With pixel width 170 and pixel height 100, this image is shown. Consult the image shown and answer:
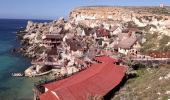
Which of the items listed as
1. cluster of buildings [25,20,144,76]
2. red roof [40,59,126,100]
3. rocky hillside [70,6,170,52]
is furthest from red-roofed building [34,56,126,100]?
rocky hillside [70,6,170,52]

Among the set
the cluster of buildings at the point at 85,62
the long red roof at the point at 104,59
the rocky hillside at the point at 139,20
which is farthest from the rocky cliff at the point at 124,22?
the long red roof at the point at 104,59

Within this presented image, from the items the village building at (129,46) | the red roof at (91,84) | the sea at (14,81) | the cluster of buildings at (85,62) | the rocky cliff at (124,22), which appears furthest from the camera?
the rocky cliff at (124,22)

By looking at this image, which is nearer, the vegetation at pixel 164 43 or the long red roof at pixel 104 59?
the long red roof at pixel 104 59

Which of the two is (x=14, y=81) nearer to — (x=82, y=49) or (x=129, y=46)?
(x=82, y=49)

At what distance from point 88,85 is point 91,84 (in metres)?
0.78

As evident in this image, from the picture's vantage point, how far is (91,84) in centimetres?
4775

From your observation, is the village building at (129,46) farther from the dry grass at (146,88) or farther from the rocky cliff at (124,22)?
the dry grass at (146,88)

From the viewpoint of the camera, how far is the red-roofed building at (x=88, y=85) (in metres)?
43.0

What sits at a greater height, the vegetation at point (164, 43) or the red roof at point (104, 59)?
the vegetation at point (164, 43)

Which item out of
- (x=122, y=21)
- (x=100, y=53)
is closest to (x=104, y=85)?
(x=100, y=53)

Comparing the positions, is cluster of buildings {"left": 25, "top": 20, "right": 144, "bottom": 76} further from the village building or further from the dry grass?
the dry grass

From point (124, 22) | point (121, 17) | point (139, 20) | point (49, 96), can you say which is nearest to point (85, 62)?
point (49, 96)

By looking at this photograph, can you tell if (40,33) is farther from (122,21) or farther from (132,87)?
(132,87)

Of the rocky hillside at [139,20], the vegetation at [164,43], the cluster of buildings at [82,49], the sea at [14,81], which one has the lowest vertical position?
the sea at [14,81]
